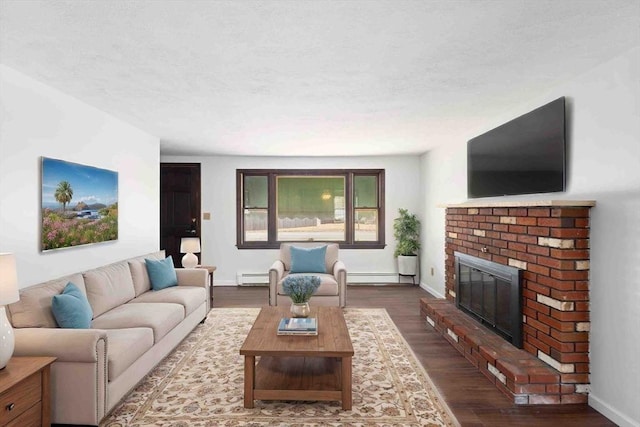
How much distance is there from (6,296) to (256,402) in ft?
→ 5.59

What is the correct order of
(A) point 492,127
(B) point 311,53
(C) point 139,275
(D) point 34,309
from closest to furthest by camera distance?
1. (B) point 311,53
2. (D) point 34,309
3. (C) point 139,275
4. (A) point 492,127

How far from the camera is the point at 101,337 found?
2441 millimetres

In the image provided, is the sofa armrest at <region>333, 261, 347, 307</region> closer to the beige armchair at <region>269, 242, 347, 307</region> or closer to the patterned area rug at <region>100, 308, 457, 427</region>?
the beige armchair at <region>269, 242, 347, 307</region>

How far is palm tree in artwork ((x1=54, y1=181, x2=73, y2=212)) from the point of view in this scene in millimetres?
3340

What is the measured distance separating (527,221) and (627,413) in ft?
4.64

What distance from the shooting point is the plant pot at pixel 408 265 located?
684cm

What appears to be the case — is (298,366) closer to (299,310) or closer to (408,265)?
(299,310)

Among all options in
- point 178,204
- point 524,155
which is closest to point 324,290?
point 524,155

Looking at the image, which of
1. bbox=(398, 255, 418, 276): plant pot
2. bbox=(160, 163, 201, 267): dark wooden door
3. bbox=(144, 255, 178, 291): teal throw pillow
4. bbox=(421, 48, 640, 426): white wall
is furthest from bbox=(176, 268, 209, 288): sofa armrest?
bbox=(421, 48, 640, 426): white wall

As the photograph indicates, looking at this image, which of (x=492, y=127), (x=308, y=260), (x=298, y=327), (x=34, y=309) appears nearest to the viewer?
(x=34, y=309)

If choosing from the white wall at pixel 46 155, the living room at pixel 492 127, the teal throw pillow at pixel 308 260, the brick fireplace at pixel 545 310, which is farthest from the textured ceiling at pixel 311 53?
the teal throw pillow at pixel 308 260

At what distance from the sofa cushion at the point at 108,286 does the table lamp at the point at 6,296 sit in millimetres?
1146

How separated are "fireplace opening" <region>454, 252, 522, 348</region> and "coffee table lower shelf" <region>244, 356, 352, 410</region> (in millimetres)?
1549

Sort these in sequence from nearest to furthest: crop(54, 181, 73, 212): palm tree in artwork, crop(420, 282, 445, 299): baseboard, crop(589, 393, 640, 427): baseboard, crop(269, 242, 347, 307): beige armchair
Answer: crop(589, 393, 640, 427): baseboard
crop(54, 181, 73, 212): palm tree in artwork
crop(269, 242, 347, 307): beige armchair
crop(420, 282, 445, 299): baseboard
